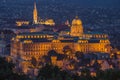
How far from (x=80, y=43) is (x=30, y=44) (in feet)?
16.4

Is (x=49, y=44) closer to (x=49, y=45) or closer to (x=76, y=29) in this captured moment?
(x=49, y=45)

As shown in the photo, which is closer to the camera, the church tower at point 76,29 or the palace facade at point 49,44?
the palace facade at point 49,44

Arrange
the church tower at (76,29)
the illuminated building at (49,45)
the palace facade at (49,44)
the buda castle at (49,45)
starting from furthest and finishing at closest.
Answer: the church tower at (76,29) < the palace facade at (49,44) < the buda castle at (49,45) < the illuminated building at (49,45)

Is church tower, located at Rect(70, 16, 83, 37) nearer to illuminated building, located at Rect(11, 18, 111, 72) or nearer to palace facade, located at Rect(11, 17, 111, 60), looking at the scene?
illuminated building, located at Rect(11, 18, 111, 72)

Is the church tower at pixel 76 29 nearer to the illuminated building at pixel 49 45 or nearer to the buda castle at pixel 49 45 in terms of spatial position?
the buda castle at pixel 49 45

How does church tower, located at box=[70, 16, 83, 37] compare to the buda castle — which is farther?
church tower, located at box=[70, 16, 83, 37]

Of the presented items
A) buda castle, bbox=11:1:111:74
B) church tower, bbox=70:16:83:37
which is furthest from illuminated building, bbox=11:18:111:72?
church tower, bbox=70:16:83:37

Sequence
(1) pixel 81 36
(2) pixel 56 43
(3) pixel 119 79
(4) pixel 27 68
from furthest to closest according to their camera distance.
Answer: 1. (1) pixel 81 36
2. (2) pixel 56 43
3. (4) pixel 27 68
4. (3) pixel 119 79

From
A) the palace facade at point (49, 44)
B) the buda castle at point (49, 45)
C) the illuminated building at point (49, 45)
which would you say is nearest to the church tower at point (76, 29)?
the buda castle at point (49, 45)

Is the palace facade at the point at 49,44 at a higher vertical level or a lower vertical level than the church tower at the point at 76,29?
lower

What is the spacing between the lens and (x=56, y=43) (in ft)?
212

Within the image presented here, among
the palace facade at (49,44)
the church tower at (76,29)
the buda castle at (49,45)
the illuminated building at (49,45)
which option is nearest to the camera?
the illuminated building at (49,45)

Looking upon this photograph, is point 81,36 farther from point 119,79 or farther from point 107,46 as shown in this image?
point 119,79

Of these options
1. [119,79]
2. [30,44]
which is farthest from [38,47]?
[119,79]
